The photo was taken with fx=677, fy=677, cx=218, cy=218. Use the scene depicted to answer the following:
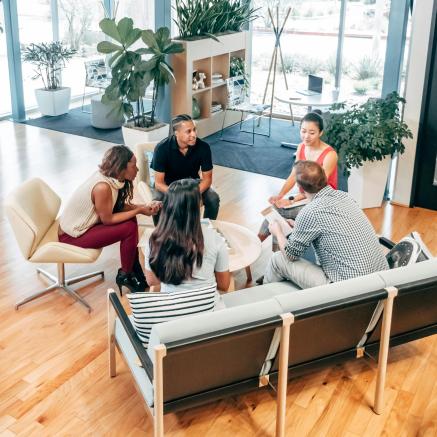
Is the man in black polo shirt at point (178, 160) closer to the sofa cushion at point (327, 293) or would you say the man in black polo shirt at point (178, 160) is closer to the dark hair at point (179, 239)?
the dark hair at point (179, 239)

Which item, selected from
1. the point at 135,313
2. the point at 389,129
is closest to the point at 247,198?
the point at 389,129

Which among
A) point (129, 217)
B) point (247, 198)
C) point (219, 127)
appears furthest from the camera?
point (219, 127)

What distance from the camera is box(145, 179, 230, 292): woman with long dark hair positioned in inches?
139

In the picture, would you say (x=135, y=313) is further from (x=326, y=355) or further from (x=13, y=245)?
(x=13, y=245)

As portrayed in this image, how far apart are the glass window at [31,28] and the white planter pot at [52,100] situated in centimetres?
32

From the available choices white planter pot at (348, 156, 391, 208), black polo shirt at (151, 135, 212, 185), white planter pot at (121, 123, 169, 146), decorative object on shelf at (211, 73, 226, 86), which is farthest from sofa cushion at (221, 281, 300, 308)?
decorative object on shelf at (211, 73, 226, 86)

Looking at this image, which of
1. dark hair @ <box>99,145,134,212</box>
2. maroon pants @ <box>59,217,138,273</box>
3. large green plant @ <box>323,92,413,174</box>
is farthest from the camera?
large green plant @ <box>323,92,413,174</box>

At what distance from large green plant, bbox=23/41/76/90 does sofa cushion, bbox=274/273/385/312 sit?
23.7ft

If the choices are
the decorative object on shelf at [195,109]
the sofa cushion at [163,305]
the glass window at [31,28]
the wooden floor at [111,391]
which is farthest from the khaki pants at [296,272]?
the glass window at [31,28]

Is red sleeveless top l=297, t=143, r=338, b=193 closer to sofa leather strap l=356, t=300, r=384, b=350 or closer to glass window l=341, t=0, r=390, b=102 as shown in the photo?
sofa leather strap l=356, t=300, r=384, b=350

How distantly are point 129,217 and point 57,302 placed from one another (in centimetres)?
81

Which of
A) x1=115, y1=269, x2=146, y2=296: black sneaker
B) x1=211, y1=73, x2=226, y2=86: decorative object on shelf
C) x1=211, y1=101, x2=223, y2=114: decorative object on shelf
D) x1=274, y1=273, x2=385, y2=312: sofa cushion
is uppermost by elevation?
x1=211, y1=73, x2=226, y2=86: decorative object on shelf

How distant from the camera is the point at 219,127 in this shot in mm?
9461

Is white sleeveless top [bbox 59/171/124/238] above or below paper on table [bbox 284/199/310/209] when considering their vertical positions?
above
